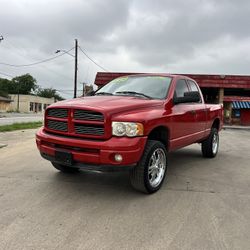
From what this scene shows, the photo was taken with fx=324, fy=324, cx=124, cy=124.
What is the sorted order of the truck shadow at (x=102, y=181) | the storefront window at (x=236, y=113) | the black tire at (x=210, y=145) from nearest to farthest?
the truck shadow at (x=102, y=181) → the black tire at (x=210, y=145) → the storefront window at (x=236, y=113)

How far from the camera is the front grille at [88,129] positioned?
4512 millimetres

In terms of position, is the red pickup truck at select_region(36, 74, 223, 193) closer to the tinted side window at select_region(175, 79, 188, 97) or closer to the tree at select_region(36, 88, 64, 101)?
the tinted side window at select_region(175, 79, 188, 97)

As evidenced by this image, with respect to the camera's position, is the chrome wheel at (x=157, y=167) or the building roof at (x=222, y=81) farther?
the building roof at (x=222, y=81)

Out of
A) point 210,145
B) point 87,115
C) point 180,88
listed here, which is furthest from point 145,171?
point 210,145

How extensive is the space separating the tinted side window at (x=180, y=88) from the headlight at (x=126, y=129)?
1.73 metres

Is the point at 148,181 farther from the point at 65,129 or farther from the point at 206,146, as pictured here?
the point at 206,146

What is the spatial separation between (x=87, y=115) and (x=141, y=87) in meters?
1.66

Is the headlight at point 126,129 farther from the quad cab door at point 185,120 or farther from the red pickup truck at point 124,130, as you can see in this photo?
the quad cab door at point 185,120

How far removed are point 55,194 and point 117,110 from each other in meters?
1.63

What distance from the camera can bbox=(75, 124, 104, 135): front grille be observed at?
451 centimetres

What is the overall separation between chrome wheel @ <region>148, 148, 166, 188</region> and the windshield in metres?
1.04

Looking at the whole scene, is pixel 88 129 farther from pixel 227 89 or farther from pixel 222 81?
pixel 227 89

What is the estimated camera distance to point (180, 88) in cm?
634

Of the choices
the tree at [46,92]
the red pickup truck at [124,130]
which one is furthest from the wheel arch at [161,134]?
the tree at [46,92]
